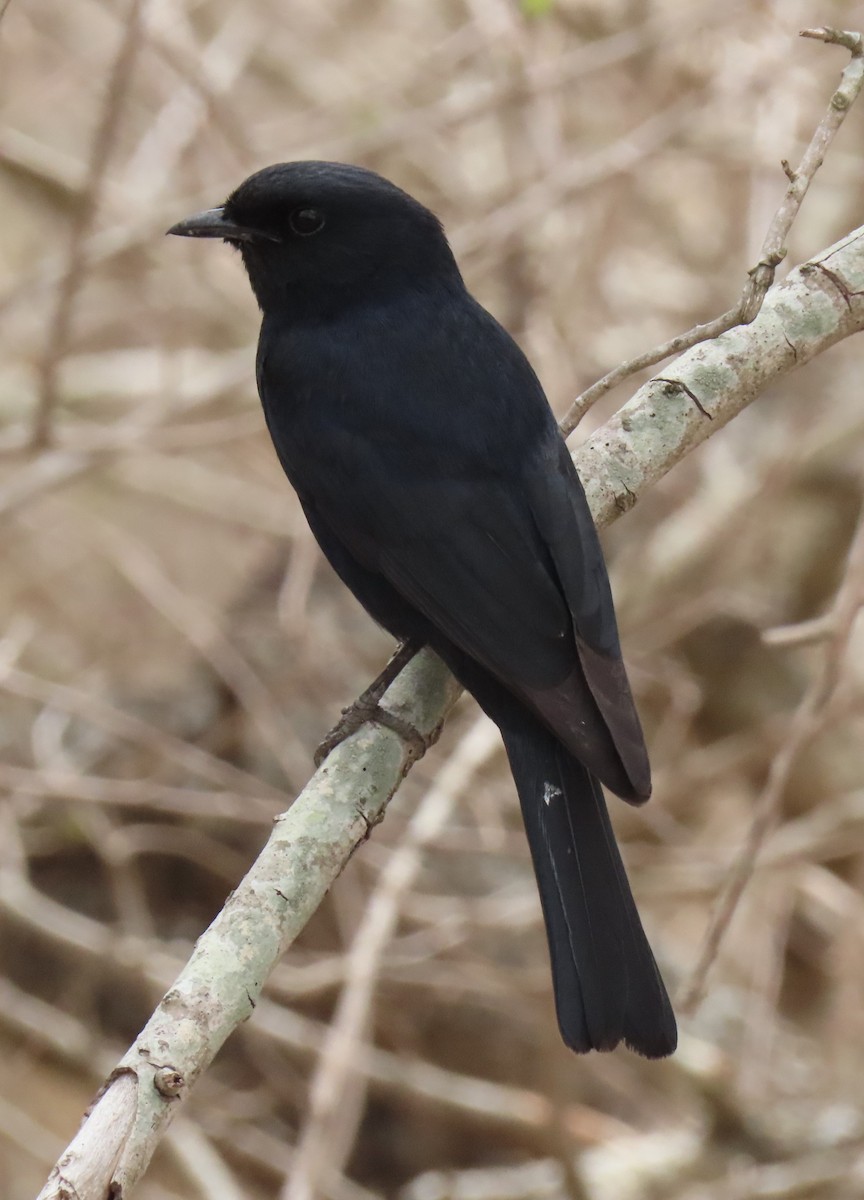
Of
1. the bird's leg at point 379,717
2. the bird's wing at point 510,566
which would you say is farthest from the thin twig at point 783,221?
the bird's leg at point 379,717

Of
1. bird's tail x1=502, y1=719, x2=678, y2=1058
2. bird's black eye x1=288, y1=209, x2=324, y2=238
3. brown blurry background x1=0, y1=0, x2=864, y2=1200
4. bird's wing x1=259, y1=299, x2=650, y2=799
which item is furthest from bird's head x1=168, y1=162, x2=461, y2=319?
bird's tail x1=502, y1=719, x2=678, y2=1058

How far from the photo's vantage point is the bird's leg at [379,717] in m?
2.84

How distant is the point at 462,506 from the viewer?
10.5 feet

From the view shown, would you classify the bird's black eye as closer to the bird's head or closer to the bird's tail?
the bird's head

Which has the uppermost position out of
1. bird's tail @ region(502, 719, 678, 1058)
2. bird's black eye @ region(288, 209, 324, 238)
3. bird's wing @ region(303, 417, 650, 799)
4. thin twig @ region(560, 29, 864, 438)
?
bird's black eye @ region(288, 209, 324, 238)

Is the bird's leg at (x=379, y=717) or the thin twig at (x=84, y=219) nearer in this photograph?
the bird's leg at (x=379, y=717)

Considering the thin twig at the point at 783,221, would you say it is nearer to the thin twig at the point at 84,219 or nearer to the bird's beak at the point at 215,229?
the bird's beak at the point at 215,229

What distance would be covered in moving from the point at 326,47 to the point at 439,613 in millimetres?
5139

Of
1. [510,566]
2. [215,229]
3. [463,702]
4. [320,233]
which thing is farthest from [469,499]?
[463,702]

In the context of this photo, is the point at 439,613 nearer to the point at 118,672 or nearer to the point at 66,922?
the point at 66,922

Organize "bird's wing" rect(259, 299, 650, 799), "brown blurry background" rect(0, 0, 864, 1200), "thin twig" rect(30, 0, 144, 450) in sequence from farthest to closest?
"brown blurry background" rect(0, 0, 864, 1200), "thin twig" rect(30, 0, 144, 450), "bird's wing" rect(259, 299, 650, 799)

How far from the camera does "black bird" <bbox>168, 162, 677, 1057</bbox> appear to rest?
2.84 m

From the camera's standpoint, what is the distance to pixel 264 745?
18.8 feet

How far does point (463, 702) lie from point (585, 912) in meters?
2.11
